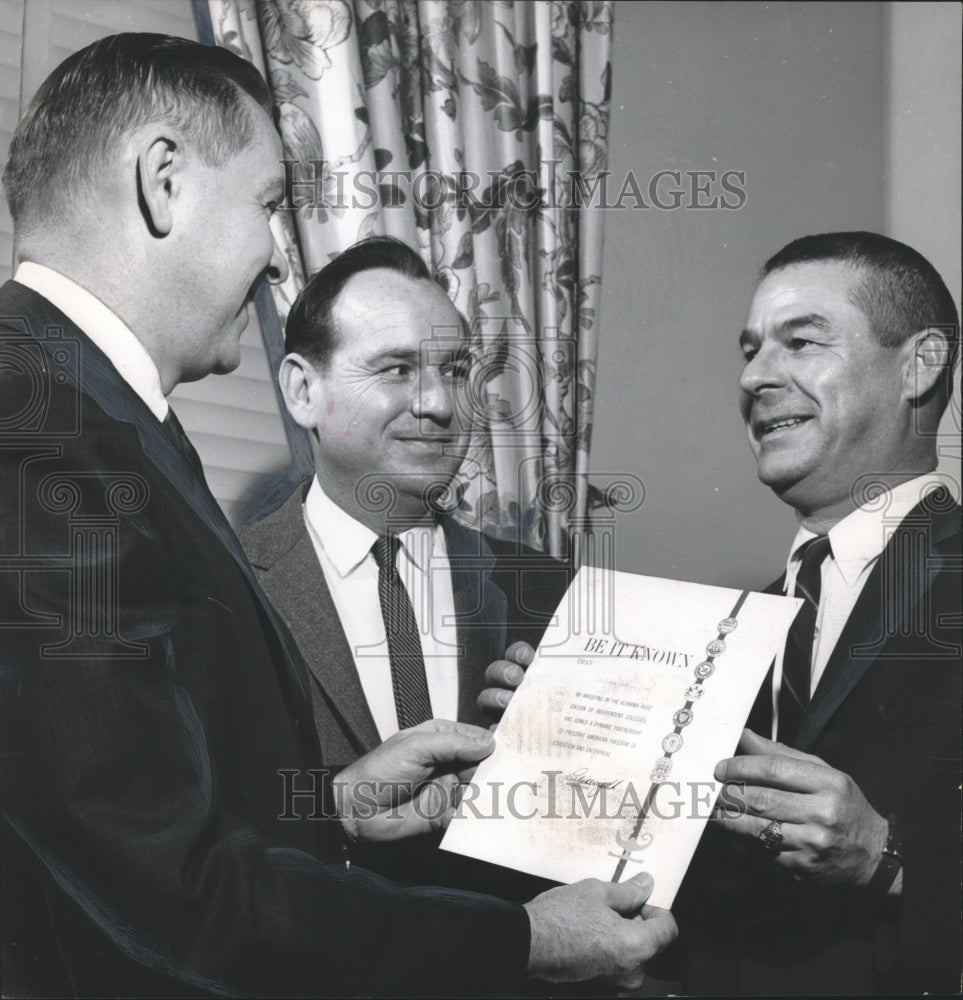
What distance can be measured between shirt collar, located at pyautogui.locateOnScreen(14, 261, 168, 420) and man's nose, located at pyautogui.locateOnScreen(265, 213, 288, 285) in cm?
22

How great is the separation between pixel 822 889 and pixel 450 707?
21.2 inches

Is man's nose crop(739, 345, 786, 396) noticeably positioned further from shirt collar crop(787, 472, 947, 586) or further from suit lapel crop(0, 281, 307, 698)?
suit lapel crop(0, 281, 307, 698)

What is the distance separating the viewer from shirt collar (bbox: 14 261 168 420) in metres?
1.49

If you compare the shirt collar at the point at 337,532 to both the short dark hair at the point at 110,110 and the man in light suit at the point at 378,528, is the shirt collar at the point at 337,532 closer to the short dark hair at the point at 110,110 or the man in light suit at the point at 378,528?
the man in light suit at the point at 378,528

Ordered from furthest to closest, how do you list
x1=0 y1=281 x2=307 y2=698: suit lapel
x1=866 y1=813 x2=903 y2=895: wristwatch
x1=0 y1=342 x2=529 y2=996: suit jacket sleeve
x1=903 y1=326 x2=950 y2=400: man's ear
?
x1=903 y1=326 x2=950 y2=400: man's ear < x1=866 y1=813 x2=903 y2=895: wristwatch < x1=0 y1=281 x2=307 y2=698: suit lapel < x1=0 y1=342 x2=529 y2=996: suit jacket sleeve

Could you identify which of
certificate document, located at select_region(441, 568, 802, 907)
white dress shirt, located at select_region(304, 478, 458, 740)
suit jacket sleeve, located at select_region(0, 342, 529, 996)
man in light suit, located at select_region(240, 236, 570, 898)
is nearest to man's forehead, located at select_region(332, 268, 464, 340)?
man in light suit, located at select_region(240, 236, 570, 898)

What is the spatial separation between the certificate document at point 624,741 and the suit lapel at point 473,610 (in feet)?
0.20

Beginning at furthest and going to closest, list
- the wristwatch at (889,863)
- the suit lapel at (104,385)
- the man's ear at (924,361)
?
the man's ear at (924,361)
the wristwatch at (889,863)
the suit lapel at (104,385)

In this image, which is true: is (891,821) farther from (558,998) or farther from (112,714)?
(112,714)

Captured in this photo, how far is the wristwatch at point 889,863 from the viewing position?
1.58m

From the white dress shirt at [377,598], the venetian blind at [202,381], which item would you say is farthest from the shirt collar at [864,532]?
the venetian blind at [202,381]

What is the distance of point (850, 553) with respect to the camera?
1.66 meters

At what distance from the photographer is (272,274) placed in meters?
1.64

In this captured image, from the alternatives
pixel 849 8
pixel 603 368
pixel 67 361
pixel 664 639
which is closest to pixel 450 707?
pixel 664 639
